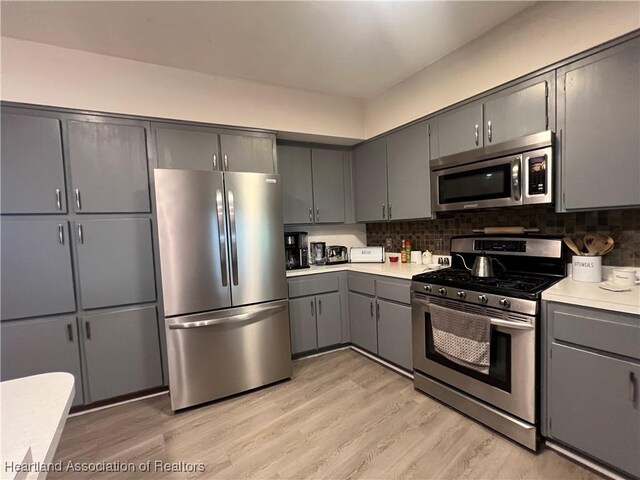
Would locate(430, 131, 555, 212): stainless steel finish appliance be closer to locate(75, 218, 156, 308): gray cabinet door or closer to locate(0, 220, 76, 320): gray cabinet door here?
locate(75, 218, 156, 308): gray cabinet door

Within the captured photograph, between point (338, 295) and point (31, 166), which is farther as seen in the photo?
point (338, 295)

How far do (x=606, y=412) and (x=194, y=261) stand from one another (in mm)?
2493

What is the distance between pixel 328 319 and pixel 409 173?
162cm

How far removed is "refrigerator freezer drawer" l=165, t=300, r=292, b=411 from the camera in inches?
84.6

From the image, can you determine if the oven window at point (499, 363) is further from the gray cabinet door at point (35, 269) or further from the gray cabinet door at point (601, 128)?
the gray cabinet door at point (35, 269)

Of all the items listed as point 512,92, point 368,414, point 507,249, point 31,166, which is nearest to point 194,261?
point 31,166

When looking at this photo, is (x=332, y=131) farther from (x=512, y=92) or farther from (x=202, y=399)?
(x=202, y=399)

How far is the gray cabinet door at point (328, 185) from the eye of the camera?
3.30 m

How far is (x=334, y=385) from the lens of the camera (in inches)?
96.7

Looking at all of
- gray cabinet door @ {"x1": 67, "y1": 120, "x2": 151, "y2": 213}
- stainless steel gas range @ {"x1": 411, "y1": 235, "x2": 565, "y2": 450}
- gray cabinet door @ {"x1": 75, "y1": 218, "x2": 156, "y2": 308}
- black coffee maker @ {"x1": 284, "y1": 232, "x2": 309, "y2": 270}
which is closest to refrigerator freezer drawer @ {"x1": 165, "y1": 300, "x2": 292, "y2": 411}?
gray cabinet door @ {"x1": 75, "y1": 218, "x2": 156, "y2": 308}

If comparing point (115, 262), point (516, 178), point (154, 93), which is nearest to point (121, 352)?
point (115, 262)

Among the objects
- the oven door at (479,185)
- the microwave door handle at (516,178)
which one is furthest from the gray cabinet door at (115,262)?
the microwave door handle at (516,178)

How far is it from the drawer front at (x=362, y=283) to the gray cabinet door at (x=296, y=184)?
80 cm

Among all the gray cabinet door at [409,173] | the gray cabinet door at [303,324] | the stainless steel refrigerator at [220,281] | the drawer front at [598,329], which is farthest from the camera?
the gray cabinet door at [303,324]
